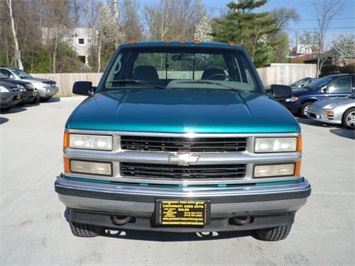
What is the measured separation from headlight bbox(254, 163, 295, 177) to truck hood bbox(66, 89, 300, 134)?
28 cm

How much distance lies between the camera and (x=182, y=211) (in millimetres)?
2623

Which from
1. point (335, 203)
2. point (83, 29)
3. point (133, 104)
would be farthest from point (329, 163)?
point (83, 29)

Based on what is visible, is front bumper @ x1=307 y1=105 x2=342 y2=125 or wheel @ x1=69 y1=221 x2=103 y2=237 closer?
wheel @ x1=69 y1=221 x2=103 y2=237

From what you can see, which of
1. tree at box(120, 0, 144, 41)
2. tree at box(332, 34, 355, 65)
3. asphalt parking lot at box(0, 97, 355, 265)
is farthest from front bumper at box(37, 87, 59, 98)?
tree at box(332, 34, 355, 65)

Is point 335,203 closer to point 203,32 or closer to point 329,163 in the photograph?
point 329,163

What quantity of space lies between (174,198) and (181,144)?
406mm

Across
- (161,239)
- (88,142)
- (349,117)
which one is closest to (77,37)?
(349,117)

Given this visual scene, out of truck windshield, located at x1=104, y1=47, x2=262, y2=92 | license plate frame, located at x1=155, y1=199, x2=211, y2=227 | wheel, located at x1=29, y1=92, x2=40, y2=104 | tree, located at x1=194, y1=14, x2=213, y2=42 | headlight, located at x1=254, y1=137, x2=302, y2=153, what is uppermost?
tree, located at x1=194, y1=14, x2=213, y2=42

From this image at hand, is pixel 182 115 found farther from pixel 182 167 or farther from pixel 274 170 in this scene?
pixel 274 170

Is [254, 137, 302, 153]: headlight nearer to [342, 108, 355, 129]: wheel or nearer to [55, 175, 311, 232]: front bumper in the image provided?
[55, 175, 311, 232]: front bumper

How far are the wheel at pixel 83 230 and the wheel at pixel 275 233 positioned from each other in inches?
63.3

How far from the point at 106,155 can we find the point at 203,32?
39947 mm

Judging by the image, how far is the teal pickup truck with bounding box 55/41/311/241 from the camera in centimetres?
263

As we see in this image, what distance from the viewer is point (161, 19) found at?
134 ft
